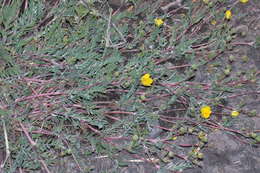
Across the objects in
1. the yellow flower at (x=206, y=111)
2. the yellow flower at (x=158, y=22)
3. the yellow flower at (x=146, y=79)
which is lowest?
the yellow flower at (x=206, y=111)

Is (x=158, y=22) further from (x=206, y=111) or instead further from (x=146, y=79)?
(x=206, y=111)

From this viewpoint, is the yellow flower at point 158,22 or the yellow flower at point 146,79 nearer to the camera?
the yellow flower at point 146,79

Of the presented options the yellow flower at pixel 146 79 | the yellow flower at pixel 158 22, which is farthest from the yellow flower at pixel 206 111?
the yellow flower at pixel 158 22

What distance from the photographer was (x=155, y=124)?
210cm

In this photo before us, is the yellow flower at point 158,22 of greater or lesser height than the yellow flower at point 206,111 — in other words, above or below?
above

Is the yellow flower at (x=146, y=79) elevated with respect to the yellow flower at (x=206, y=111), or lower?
elevated

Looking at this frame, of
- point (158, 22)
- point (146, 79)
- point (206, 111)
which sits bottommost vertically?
point (206, 111)

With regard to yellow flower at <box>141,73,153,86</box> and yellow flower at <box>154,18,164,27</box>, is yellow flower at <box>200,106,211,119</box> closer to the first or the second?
yellow flower at <box>141,73,153,86</box>

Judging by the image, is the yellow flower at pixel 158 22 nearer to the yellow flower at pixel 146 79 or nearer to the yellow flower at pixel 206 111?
the yellow flower at pixel 146 79

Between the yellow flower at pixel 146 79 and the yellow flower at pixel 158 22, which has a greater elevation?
the yellow flower at pixel 158 22

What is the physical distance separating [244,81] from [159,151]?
64cm

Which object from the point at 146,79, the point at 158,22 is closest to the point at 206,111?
the point at 146,79

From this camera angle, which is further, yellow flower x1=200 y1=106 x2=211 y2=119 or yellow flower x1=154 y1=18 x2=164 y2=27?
yellow flower x1=154 y1=18 x2=164 y2=27

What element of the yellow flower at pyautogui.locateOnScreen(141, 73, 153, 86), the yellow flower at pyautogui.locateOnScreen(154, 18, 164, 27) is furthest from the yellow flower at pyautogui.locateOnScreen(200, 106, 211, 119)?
the yellow flower at pyautogui.locateOnScreen(154, 18, 164, 27)
